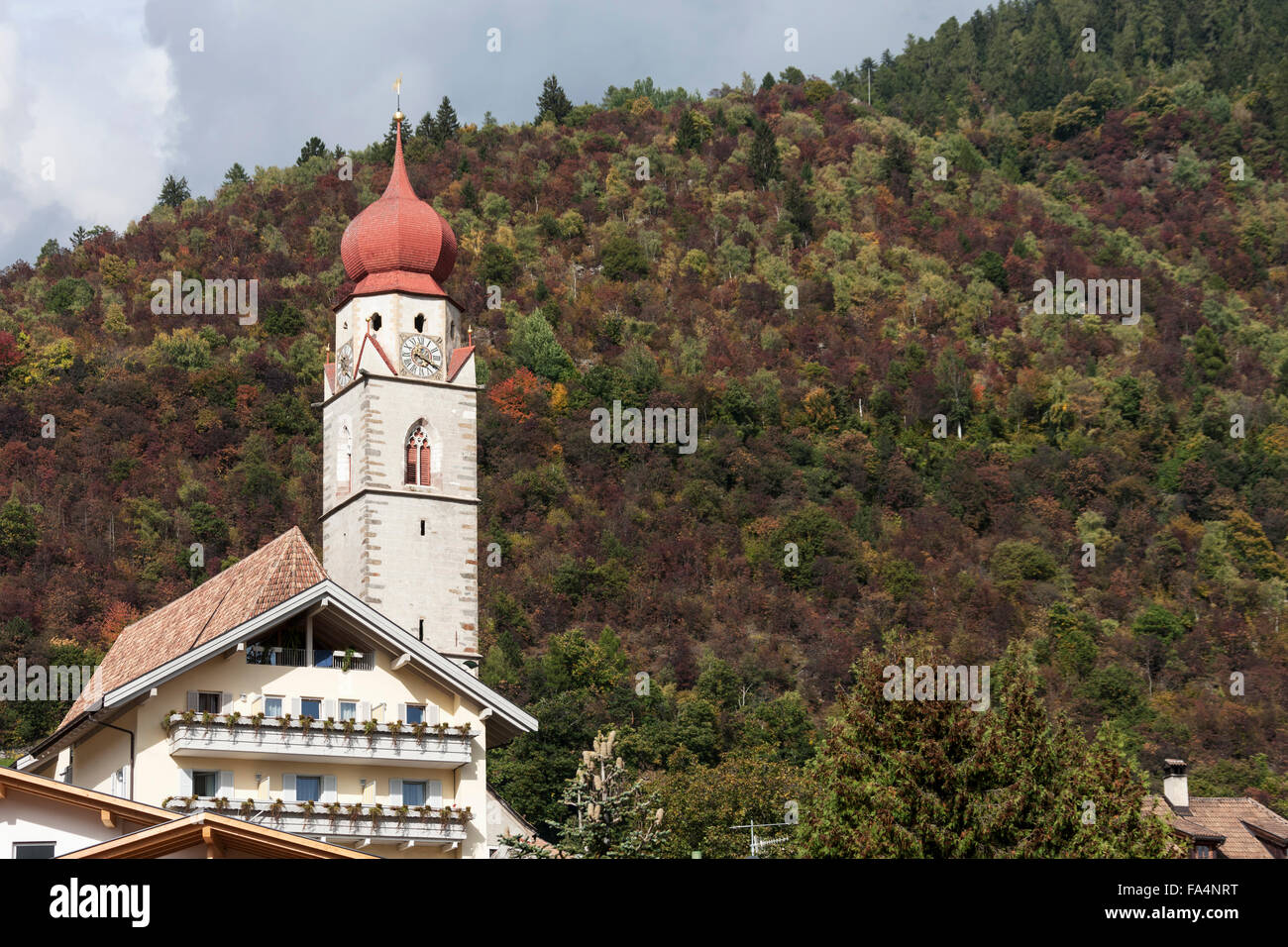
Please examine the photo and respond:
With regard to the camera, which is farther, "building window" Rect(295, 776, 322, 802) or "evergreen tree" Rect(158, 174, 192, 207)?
"evergreen tree" Rect(158, 174, 192, 207)

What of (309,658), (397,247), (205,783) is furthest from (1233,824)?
(205,783)

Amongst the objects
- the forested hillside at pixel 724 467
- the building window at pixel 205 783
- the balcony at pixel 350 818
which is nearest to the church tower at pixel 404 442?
the balcony at pixel 350 818

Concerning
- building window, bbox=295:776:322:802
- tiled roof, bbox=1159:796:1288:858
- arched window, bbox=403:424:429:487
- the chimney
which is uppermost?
arched window, bbox=403:424:429:487

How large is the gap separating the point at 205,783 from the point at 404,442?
19.7m

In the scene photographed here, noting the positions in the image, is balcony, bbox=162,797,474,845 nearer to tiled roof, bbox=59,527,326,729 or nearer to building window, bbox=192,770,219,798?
building window, bbox=192,770,219,798

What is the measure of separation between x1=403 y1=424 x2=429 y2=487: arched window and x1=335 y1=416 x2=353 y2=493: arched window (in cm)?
170

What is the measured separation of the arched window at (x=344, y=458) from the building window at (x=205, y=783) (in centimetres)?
1959

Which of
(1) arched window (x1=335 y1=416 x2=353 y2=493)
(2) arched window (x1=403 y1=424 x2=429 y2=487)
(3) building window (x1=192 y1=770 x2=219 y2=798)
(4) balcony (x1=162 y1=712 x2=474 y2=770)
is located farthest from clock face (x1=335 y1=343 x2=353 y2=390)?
(3) building window (x1=192 y1=770 x2=219 y2=798)

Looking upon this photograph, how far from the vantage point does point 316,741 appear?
120 ft

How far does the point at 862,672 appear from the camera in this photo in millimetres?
34375

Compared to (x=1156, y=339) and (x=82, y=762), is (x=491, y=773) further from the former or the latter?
(x=1156, y=339)

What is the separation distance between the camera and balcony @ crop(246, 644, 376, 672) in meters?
37.2

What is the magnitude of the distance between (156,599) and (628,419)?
2008 inches
